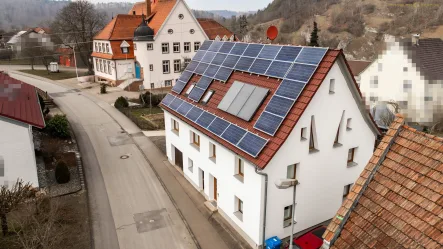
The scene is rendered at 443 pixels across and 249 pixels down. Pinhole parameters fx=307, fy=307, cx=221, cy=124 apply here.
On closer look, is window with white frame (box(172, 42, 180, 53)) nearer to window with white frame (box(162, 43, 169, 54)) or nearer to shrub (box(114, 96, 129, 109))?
window with white frame (box(162, 43, 169, 54))

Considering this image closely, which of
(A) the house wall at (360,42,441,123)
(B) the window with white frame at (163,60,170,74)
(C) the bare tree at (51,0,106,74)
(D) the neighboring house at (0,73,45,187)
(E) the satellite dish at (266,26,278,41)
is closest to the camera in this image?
(D) the neighboring house at (0,73,45,187)

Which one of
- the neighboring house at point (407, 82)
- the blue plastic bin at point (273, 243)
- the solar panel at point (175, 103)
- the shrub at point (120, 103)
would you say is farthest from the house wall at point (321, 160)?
the shrub at point (120, 103)

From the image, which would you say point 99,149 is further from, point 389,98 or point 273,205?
point 389,98

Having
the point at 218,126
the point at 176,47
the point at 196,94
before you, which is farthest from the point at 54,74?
the point at 218,126

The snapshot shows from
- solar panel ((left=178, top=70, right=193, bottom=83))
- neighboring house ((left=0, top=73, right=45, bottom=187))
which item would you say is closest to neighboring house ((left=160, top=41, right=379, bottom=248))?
solar panel ((left=178, top=70, right=193, bottom=83))

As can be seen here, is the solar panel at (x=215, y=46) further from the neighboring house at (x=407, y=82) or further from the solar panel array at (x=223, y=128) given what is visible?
the neighboring house at (x=407, y=82)

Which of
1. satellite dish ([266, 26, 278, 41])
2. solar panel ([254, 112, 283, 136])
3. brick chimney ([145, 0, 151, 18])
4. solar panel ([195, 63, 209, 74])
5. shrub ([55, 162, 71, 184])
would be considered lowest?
shrub ([55, 162, 71, 184])

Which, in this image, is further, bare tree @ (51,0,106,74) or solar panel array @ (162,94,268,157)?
bare tree @ (51,0,106,74)

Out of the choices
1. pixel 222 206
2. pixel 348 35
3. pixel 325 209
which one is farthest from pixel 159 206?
pixel 348 35
